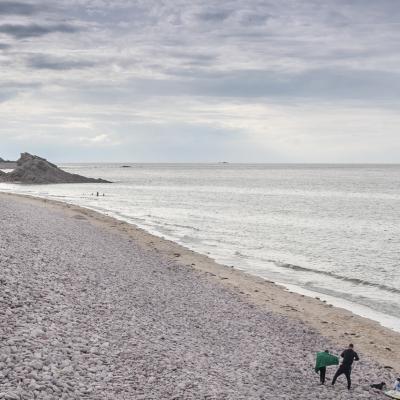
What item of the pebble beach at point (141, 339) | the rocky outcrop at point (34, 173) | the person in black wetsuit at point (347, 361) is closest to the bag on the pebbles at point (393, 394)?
the pebble beach at point (141, 339)

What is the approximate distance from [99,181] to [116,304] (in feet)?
460

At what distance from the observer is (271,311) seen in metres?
23.4

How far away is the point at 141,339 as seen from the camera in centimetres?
1539

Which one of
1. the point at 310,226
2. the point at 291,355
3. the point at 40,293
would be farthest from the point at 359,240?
the point at 40,293

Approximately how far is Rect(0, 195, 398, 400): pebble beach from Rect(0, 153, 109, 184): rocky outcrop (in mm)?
113354

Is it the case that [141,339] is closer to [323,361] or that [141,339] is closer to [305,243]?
[323,361]

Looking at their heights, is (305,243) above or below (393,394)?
above

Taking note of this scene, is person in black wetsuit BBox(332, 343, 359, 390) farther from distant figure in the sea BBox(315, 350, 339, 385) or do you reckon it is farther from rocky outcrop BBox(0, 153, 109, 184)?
rocky outcrop BBox(0, 153, 109, 184)

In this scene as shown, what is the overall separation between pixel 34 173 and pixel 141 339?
12870cm

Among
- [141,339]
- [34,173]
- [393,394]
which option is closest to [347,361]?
[393,394]

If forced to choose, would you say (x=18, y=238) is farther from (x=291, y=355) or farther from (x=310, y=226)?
(x=310, y=226)

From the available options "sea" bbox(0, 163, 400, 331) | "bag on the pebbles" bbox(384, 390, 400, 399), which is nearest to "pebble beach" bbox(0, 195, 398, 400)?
"bag on the pebbles" bbox(384, 390, 400, 399)

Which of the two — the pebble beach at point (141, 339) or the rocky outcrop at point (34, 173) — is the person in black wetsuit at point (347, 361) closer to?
the pebble beach at point (141, 339)

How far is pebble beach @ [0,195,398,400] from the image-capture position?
11727 mm
